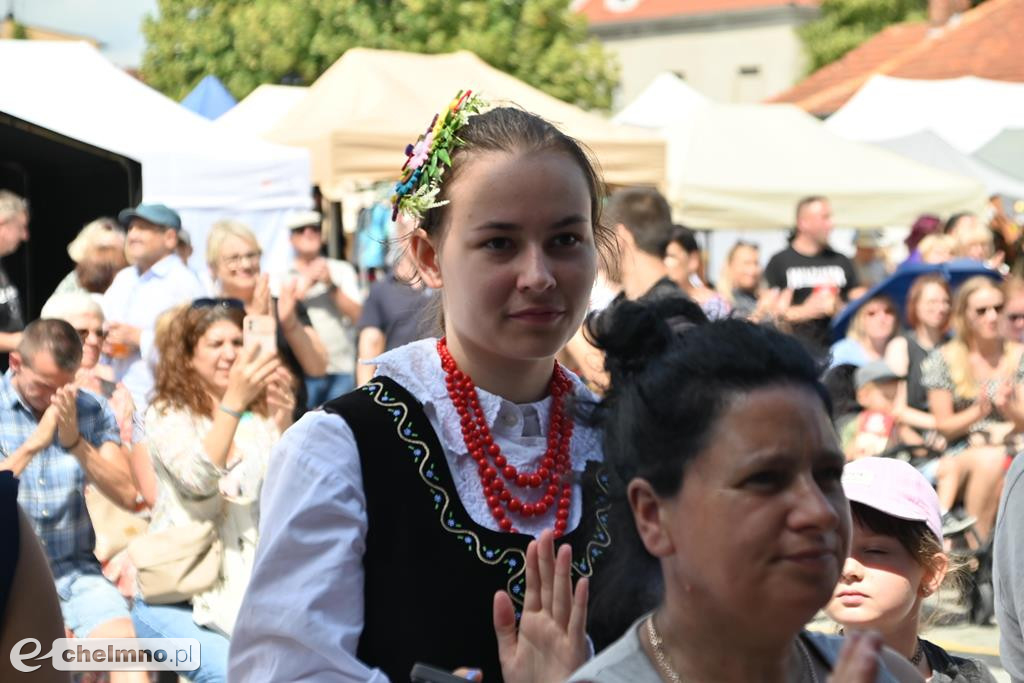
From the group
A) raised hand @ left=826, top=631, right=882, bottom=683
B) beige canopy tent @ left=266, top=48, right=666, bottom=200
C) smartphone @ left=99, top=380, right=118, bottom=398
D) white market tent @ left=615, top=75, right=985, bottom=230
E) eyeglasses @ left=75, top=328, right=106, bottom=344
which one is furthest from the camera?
white market tent @ left=615, top=75, right=985, bottom=230

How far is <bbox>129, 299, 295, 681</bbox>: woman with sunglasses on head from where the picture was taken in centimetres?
537

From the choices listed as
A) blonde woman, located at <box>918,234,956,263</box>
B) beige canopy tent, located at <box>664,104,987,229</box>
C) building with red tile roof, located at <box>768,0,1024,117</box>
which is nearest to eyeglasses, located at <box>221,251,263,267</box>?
blonde woman, located at <box>918,234,956,263</box>

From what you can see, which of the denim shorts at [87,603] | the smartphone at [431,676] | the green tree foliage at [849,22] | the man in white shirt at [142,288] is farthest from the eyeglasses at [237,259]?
the green tree foliage at [849,22]

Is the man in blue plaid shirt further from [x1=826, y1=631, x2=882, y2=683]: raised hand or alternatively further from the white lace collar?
[x1=826, y1=631, x2=882, y2=683]: raised hand

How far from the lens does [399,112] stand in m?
11.9

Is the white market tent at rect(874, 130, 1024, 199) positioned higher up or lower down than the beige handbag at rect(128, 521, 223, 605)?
higher up

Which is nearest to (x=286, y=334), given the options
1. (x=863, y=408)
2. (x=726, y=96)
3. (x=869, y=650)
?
(x=863, y=408)

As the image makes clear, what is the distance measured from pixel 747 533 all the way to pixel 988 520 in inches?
282

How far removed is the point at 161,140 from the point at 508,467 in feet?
26.3

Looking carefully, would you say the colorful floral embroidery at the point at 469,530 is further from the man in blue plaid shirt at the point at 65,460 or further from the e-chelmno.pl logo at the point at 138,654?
the man in blue plaid shirt at the point at 65,460

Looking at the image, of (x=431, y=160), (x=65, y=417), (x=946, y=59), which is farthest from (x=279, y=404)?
(x=946, y=59)

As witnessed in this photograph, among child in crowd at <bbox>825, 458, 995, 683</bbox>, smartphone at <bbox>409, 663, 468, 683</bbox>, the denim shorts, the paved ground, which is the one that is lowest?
the paved ground

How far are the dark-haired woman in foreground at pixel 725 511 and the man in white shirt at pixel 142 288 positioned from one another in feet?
20.3

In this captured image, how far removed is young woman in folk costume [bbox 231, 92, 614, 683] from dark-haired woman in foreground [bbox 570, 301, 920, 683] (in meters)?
0.20
